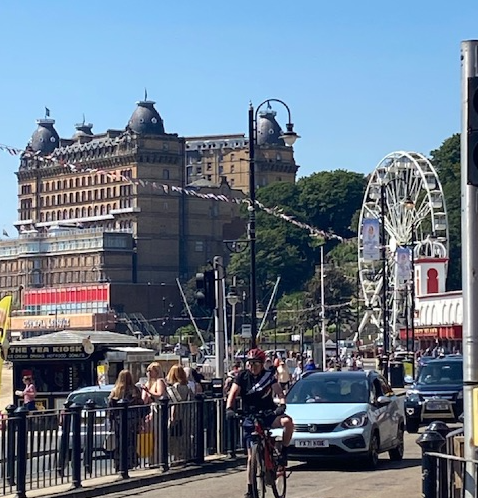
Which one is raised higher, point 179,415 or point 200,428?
point 179,415

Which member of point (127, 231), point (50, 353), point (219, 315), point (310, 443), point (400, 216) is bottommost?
point (310, 443)

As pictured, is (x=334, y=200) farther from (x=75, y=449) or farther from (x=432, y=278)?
(x=75, y=449)

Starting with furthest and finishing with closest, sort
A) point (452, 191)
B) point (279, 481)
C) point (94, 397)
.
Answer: point (452, 191) → point (94, 397) → point (279, 481)

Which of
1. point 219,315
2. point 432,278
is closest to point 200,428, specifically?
point 219,315

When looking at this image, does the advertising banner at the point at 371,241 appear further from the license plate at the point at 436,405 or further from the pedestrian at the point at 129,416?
the pedestrian at the point at 129,416

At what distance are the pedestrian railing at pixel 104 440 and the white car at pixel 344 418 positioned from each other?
5.78 feet

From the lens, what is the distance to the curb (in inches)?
695

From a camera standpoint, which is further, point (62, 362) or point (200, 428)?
point (62, 362)

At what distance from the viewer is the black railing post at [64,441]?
58.1ft

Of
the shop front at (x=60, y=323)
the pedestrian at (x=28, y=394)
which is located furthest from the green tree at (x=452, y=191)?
the pedestrian at (x=28, y=394)

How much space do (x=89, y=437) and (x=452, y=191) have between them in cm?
12279

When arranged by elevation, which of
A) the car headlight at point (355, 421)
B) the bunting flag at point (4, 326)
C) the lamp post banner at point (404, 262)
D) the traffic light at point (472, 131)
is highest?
the lamp post banner at point (404, 262)

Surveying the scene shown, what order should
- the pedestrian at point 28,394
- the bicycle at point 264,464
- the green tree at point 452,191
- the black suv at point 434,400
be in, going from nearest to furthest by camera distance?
1. the bicycle at point 264,464
2. the pedestrian at point 28,394
3. the black suv at point 434,400
4. the green tree at point 452,191

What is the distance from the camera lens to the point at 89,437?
60.5 feet
